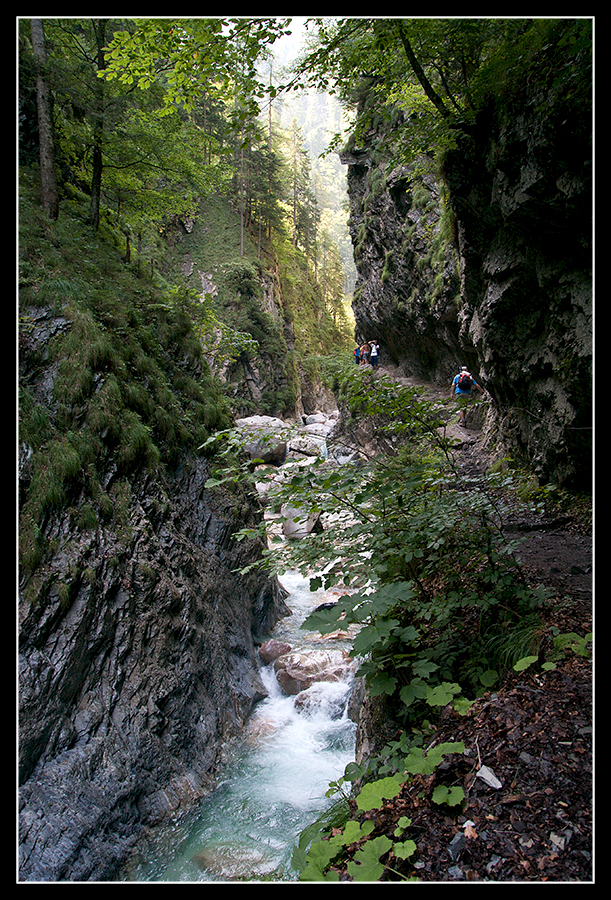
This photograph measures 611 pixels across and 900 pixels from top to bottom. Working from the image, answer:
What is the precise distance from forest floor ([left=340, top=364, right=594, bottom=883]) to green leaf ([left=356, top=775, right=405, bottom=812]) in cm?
21

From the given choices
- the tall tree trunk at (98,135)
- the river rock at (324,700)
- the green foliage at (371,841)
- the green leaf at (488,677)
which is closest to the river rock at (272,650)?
the river rock at (324,700)

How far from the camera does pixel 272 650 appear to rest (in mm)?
9219

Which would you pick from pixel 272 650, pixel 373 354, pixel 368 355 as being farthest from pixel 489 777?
pixel 368 355

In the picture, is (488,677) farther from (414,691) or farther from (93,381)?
(93,381)

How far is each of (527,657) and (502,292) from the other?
5.15 meters

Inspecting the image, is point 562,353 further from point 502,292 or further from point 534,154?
point 534,154

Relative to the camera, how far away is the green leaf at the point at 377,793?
202 centimetres

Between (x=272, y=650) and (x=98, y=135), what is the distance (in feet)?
41.1

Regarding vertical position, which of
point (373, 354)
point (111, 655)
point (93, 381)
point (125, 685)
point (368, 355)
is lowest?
point (125, 685)

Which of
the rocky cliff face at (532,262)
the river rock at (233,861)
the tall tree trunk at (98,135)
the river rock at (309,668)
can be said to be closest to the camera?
the rocky cliff face at (532,262)

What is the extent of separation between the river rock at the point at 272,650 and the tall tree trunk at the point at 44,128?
10942 millimetres

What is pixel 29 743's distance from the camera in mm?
4320

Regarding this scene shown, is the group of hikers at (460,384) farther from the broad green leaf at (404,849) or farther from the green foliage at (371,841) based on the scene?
the broad green leaf at (404,849)
